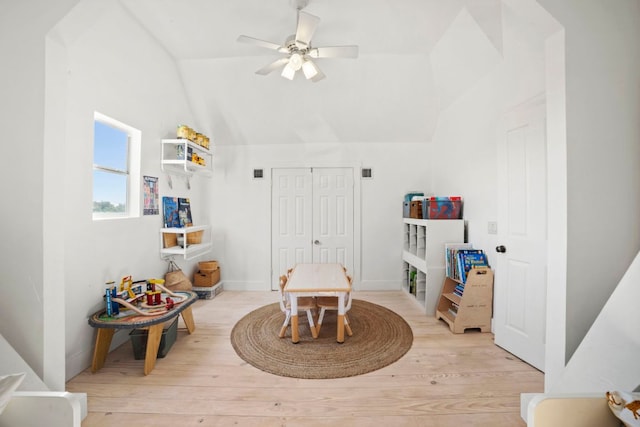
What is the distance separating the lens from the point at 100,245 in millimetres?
2189

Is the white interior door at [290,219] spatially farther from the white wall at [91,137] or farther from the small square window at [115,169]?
the small square window at [115,169]

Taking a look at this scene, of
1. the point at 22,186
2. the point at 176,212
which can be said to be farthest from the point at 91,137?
the point at 176,212

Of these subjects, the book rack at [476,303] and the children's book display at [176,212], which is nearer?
the book rack at [476,303]

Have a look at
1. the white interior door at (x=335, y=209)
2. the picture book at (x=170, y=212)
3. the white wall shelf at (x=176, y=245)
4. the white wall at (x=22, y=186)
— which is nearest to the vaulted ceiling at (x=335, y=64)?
the white interior door at (x=335, y=209)

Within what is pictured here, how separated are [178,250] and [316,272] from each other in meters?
1.71

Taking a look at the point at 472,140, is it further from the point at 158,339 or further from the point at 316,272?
the point at 158,339

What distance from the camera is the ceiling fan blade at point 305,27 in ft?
6.44

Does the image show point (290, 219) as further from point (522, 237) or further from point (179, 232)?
point (522, 237)

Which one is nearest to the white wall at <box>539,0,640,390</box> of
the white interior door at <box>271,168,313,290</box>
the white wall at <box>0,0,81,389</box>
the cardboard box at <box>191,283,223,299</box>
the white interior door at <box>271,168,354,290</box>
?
the white wall at <box>0,0,81,389</box>

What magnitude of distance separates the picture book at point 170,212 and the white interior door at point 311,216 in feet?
4.65

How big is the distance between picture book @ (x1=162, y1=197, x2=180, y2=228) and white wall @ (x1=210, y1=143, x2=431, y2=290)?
88 centimetres

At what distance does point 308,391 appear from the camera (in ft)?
5.90

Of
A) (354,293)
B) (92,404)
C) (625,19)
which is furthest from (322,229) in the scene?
(625,19)

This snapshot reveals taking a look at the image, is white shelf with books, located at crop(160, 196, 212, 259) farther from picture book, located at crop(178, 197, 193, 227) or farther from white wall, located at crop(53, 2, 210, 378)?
white wall, located at crop(53, 2, 210, 378)
